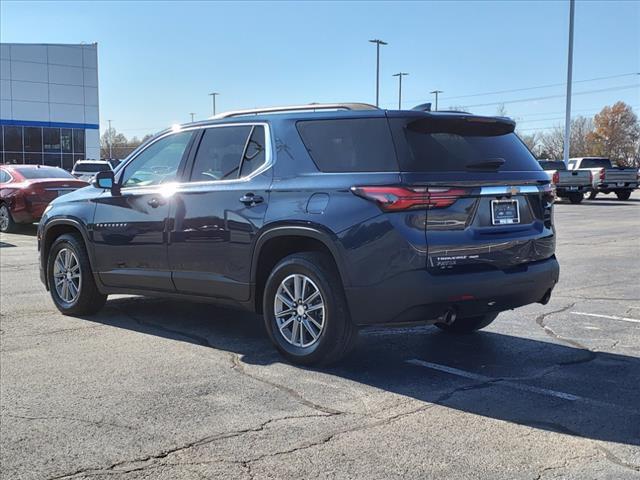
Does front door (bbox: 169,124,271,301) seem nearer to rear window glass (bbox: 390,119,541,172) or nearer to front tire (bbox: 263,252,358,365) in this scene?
front tire (bbox: 263,252,358,365)

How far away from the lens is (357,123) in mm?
5023

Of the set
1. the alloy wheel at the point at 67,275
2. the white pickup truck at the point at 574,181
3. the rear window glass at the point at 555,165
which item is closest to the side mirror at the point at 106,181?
the alloy wheel at the point at 67,275

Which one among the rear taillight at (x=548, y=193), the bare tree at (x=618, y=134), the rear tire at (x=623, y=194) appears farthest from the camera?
the bare tree at (x=618, y=134)

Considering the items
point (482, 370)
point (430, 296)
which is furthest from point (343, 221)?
point (482, 370)

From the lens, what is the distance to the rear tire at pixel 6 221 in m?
15.7

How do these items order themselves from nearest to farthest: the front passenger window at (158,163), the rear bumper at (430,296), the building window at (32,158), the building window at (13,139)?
1. the rear bumper at (430,296)
2. the front passenger window at (158,163)
3. the building window at (13,139)
4. the building window at (32,158)

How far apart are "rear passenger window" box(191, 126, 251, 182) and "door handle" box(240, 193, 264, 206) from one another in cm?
31

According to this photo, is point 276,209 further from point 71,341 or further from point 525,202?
point 71,341

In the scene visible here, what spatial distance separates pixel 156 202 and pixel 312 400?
2.61m

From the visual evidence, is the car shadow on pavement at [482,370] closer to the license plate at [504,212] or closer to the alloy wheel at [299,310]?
the alloy wheel at [299,310]

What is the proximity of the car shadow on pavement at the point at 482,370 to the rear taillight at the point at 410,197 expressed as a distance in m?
1.25

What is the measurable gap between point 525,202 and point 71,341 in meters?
3.98

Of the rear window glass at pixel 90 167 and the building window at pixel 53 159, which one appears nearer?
the rear window glass at pixel 90 167

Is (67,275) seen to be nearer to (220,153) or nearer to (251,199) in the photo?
(220,153)
